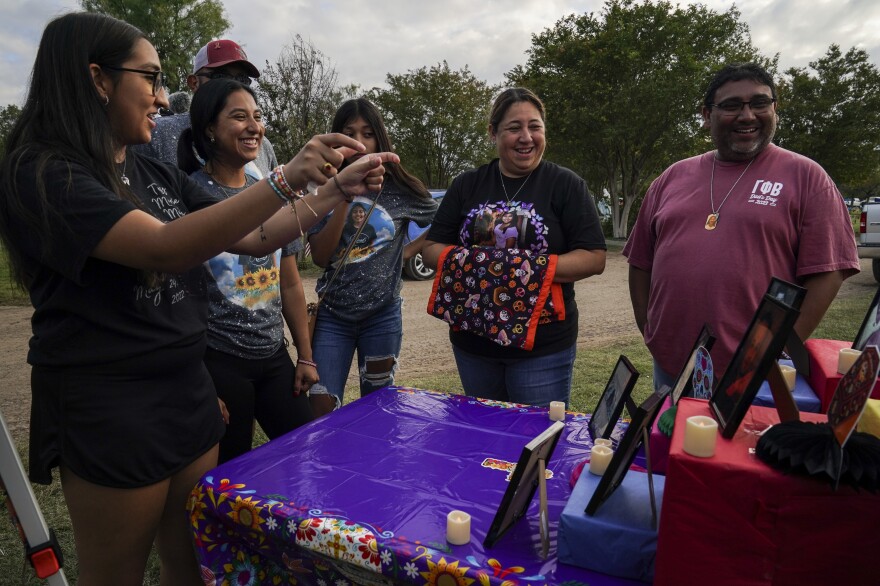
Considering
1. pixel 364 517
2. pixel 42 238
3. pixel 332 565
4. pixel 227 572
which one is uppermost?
pixel 42 238

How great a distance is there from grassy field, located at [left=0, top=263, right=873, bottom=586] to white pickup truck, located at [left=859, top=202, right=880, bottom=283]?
73 cm

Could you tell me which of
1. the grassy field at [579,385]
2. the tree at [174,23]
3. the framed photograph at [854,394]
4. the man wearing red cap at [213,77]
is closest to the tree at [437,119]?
the tree at [174,23]

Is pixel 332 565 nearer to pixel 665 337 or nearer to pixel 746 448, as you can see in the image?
pixel 746 448

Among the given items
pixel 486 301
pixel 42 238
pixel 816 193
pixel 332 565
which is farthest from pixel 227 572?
pixel 816 193

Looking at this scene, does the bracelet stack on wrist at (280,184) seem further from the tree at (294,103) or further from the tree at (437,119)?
the tree at (437,119)

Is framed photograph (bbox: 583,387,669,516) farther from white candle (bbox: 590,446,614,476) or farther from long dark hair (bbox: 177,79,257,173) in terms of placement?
long dark hair (bbox: 177,79,257,173)

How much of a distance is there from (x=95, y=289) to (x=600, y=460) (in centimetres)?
119

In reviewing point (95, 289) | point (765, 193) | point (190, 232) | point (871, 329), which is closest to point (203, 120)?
point (95, 289)

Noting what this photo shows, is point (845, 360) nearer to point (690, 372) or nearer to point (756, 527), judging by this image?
point (690, 372)

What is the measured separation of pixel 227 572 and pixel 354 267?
1348 mm

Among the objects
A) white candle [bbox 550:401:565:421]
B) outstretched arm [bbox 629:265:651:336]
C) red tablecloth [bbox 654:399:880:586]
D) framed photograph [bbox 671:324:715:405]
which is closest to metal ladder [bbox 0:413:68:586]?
red tablecloth [bbox 654:399:880:586]

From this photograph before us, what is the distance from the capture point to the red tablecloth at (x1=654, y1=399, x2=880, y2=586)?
0.88m

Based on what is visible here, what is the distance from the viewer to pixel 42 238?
116 centimetres

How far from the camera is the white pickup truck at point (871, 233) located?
27.9 ft
